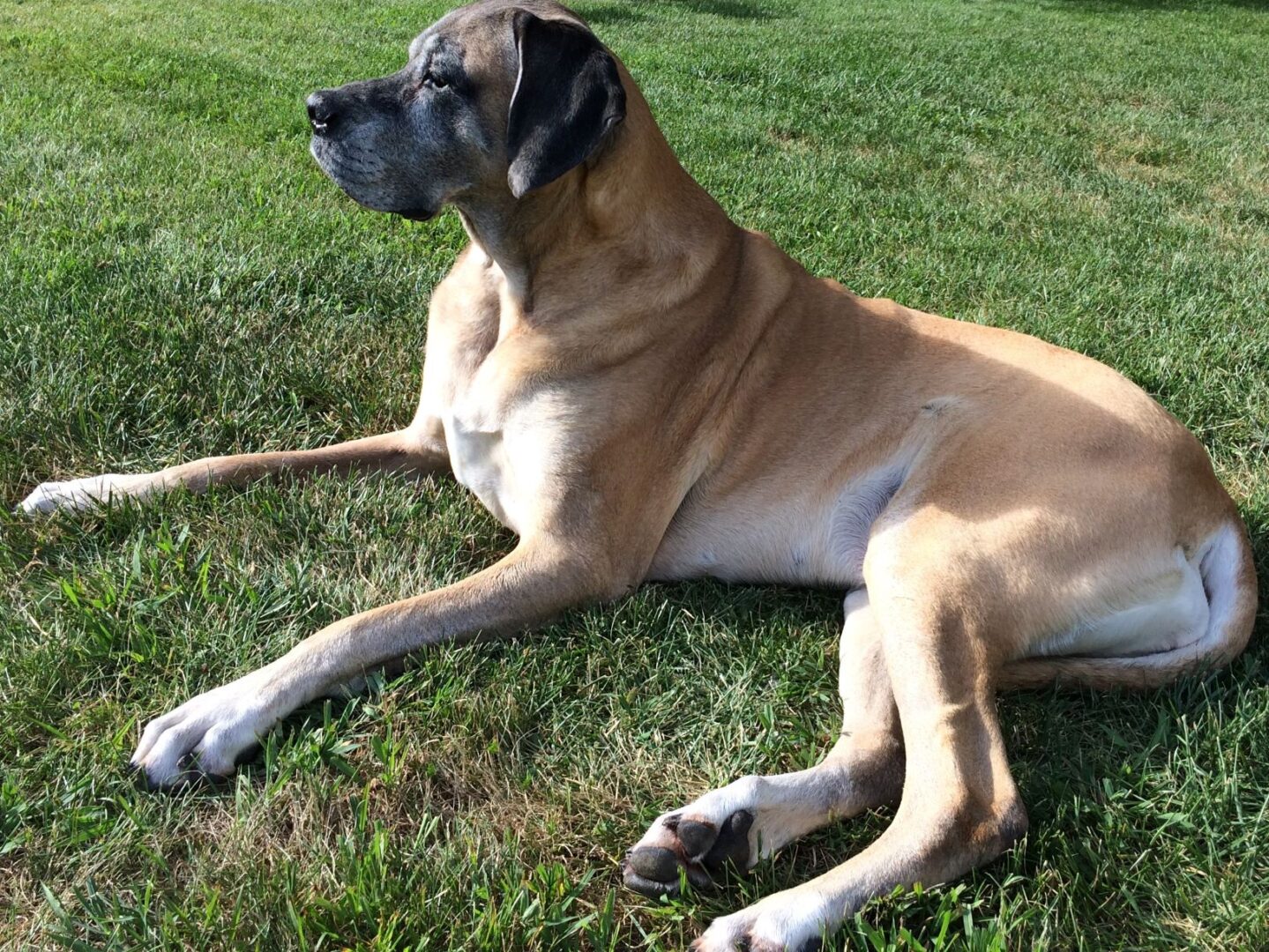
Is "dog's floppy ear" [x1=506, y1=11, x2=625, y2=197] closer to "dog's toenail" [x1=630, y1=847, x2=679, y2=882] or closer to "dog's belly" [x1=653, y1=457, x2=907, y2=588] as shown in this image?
"dog's belly" [x1=653, y1=457, x2=907, y2=588]

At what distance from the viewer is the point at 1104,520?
2.45 m

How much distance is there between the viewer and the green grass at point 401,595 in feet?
6.19

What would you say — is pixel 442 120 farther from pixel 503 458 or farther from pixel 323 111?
pixel 503 458

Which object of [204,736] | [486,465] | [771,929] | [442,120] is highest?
[442,120]

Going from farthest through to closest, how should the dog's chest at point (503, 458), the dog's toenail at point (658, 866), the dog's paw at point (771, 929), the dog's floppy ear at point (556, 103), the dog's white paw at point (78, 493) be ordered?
the dog's white paw at point (78, 493) < the dog's chest at point (503, 458) < the dog's floppy ear at point (556, 103) < the dog's toenail at point (658, 866) < the dog's paw at point (771, 929)

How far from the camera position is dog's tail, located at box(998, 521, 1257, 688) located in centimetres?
245

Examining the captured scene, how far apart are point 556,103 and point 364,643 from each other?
1383 millimetres

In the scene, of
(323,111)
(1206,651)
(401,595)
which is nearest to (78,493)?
(401,595)

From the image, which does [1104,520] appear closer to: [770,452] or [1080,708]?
[1080,708]

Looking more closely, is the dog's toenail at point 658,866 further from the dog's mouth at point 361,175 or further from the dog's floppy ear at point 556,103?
the dog's mouth at point 361,175

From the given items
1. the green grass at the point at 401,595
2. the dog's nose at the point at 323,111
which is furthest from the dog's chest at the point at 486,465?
the dog's nose at the point at 323,111

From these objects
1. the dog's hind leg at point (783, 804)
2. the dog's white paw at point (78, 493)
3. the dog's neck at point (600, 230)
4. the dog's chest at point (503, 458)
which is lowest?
the dog's hind leg at point (783, 804)

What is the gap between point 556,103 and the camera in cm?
259

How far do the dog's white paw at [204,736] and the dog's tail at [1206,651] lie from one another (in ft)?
5.44
